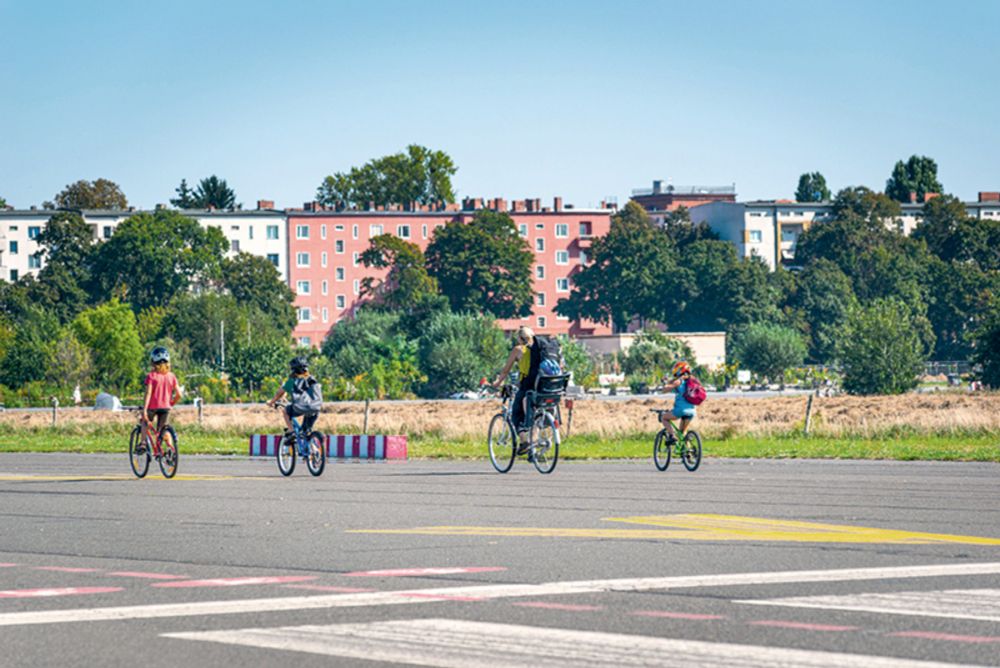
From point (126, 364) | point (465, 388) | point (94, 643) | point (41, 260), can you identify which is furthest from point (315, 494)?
point (41, 260)

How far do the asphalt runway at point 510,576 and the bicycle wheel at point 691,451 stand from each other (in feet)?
12.9

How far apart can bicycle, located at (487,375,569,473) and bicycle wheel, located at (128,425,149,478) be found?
5202mm

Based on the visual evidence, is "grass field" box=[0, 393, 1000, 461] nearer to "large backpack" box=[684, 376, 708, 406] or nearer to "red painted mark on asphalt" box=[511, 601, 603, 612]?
"large backpack" box=[684, 376, 708, 406]

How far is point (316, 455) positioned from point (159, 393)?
7.92 feet

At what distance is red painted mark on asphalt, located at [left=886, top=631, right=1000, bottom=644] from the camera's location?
8023 millimetres

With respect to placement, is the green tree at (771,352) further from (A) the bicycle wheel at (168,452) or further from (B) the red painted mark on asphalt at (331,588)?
(B) the red painted mark on asphalt at (331,588)

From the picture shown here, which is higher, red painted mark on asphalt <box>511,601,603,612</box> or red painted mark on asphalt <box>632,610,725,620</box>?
red painted mark on asphalt <box>511,601,603,612</box>

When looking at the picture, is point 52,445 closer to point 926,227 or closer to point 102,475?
point 102,475

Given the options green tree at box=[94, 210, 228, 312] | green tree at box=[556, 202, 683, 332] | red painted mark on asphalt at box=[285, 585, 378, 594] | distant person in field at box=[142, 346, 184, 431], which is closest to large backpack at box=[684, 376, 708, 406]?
distant person in field at box=[142, 346, 184, 431]

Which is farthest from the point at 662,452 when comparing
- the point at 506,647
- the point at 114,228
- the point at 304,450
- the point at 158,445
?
the point at 114,228

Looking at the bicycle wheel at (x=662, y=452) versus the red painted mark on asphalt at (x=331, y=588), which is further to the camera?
the bicycle wheel at (x=662, y=452)

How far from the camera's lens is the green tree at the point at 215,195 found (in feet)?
625

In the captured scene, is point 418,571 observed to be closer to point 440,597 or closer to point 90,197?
point 440,597

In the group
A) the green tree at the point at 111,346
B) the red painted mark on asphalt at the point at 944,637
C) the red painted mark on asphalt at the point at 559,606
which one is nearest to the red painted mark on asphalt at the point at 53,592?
the red painted mark on asphalt at the point at 559,606
